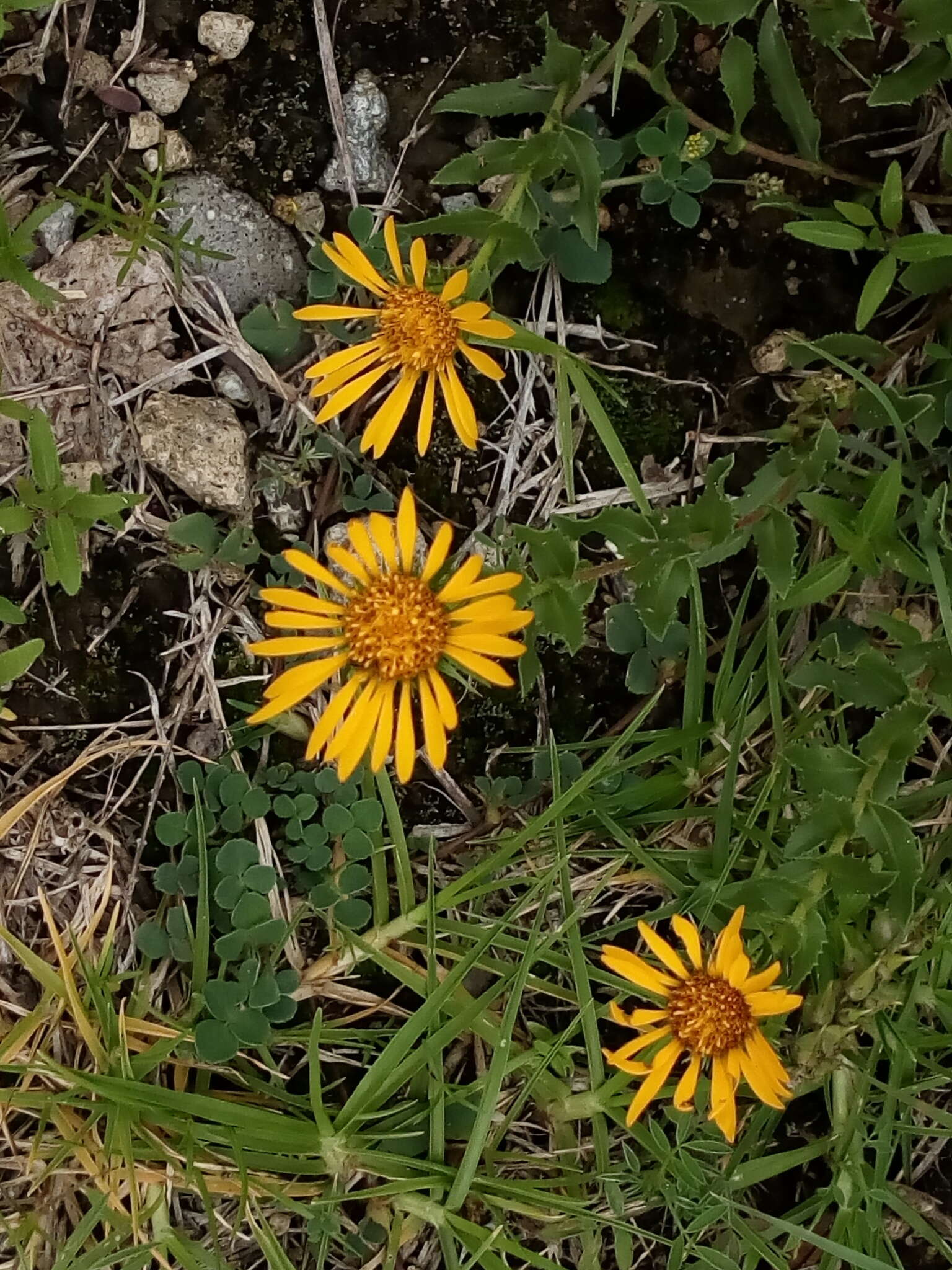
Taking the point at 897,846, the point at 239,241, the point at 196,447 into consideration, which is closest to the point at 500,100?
the point at 239,241

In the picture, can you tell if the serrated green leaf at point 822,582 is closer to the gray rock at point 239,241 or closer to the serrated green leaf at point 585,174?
the serrated green leaf at point 585,174

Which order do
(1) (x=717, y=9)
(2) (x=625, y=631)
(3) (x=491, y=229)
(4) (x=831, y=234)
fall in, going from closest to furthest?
(1) (x=717, y=9), (3) (x=491, y=229), (4) (x=831, y=234), (2) (x=625, y=631)

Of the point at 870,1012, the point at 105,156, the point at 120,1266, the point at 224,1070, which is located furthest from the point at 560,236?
the point at 120,1266

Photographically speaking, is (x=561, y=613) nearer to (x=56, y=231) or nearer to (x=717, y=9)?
(x=717, y=9)

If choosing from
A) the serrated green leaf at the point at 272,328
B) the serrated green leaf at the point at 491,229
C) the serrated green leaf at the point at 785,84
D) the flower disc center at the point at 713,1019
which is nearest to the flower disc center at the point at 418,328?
the serrated green leaf at the point at 491,229

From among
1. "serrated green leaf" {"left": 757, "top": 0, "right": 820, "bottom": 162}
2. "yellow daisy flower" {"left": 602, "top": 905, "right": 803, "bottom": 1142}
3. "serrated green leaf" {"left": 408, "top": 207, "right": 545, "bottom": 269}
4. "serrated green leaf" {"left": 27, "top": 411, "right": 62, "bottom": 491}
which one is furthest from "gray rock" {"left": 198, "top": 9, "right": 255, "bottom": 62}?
"yellow daisy flower" {"left": 602, "top": 905, "right": 803, "bottom": 1142}

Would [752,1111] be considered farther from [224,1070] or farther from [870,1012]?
[224,1070]
